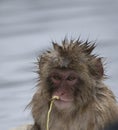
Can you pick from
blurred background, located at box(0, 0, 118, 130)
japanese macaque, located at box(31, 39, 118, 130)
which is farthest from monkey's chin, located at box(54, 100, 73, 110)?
blurred background, located at box(0, 0, 118, 130)

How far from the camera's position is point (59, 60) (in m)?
6.71

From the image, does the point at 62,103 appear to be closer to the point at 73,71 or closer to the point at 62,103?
the point at 62,103

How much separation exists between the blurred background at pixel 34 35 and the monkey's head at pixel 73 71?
181 cm

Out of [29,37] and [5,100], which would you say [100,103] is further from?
[29,37]

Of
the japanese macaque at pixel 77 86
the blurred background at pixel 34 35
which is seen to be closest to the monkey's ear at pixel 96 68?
the japanese macaque at pixel 77 86

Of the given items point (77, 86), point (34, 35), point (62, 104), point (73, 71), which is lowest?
point (62, 104)

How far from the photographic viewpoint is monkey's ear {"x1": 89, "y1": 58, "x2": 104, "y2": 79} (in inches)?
267

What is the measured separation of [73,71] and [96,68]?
18cm

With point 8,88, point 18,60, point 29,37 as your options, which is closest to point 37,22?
point 29,37

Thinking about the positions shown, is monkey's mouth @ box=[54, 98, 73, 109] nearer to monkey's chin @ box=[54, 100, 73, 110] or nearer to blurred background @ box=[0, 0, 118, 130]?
monkey's chin @ box=[54, 100, 73, 110]

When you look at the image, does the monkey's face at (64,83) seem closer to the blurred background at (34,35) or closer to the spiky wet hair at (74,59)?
the spiky wet hair at (74,59)

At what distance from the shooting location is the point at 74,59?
670 cm

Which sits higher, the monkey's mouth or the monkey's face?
the monkey's face

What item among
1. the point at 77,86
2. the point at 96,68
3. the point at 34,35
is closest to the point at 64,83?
the point at 77,86
